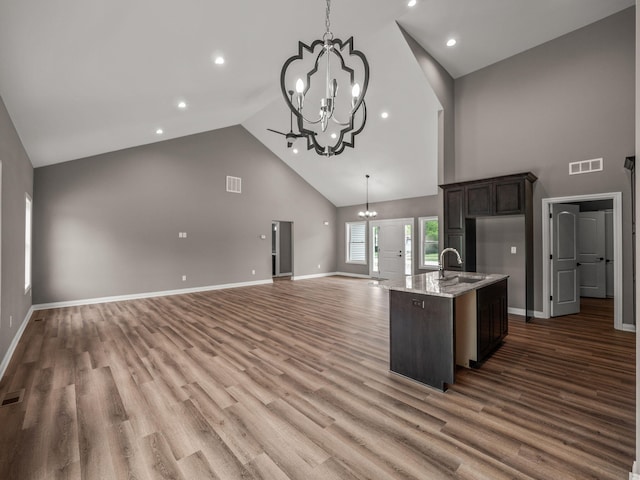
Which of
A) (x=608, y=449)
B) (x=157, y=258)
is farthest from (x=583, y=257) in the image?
(x=157, y=258)

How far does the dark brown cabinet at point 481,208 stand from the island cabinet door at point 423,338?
9.71ft

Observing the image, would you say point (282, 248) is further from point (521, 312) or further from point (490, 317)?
point (490, 317)

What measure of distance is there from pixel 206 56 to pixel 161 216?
477 cm

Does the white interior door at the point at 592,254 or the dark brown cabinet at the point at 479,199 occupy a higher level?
the dark brown cabinet at the point at 479,199

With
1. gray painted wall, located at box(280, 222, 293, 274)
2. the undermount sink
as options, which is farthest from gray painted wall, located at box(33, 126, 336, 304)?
the undermount sink

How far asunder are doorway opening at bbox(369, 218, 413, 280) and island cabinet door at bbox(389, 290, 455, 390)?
6.58 meters

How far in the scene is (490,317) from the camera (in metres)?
3.32

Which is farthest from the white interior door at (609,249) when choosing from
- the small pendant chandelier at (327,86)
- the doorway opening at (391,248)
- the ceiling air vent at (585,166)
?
the small pendant chandelier at (327,86)

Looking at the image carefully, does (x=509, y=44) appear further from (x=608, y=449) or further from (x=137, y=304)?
(x=137, y=304)

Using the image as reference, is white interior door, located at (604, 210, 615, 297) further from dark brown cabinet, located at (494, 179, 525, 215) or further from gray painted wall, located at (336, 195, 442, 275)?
dark brown cabinet, located at (494, 179, 525, 215)

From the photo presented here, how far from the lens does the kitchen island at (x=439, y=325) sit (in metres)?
2.56

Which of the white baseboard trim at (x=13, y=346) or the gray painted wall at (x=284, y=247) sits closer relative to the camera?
the white baseboard trim at (x=13, y=346)

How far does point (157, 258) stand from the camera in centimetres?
716

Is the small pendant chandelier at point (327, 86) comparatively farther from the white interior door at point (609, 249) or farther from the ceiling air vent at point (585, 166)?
the white interior door at point (609, 249)
